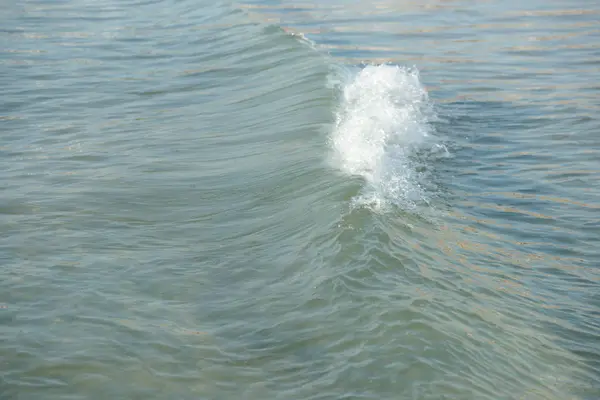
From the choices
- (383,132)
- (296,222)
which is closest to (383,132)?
(383,132)

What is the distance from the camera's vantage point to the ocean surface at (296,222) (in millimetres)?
5078

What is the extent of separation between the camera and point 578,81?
516 inches

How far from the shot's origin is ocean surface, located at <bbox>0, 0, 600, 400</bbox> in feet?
16.7

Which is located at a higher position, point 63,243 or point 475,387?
point 63,243

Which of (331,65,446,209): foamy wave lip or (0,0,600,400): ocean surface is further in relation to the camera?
(331,65,446,209): foamy wave lip

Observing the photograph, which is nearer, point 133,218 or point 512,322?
point 512,322

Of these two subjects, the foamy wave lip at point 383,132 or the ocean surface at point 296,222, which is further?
the foamy wave lip at point 383,132

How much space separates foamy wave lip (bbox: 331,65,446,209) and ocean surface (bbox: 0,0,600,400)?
43 millimetres

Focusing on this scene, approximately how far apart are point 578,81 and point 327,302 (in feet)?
29.6

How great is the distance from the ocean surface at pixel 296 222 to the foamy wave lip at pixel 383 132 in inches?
1.7

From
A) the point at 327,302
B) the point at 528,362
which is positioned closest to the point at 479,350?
the point at 528,362

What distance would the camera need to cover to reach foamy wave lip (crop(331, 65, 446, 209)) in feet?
26.1

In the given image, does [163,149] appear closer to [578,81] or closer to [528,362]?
[528,362]

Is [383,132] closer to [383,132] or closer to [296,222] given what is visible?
[383,132]
